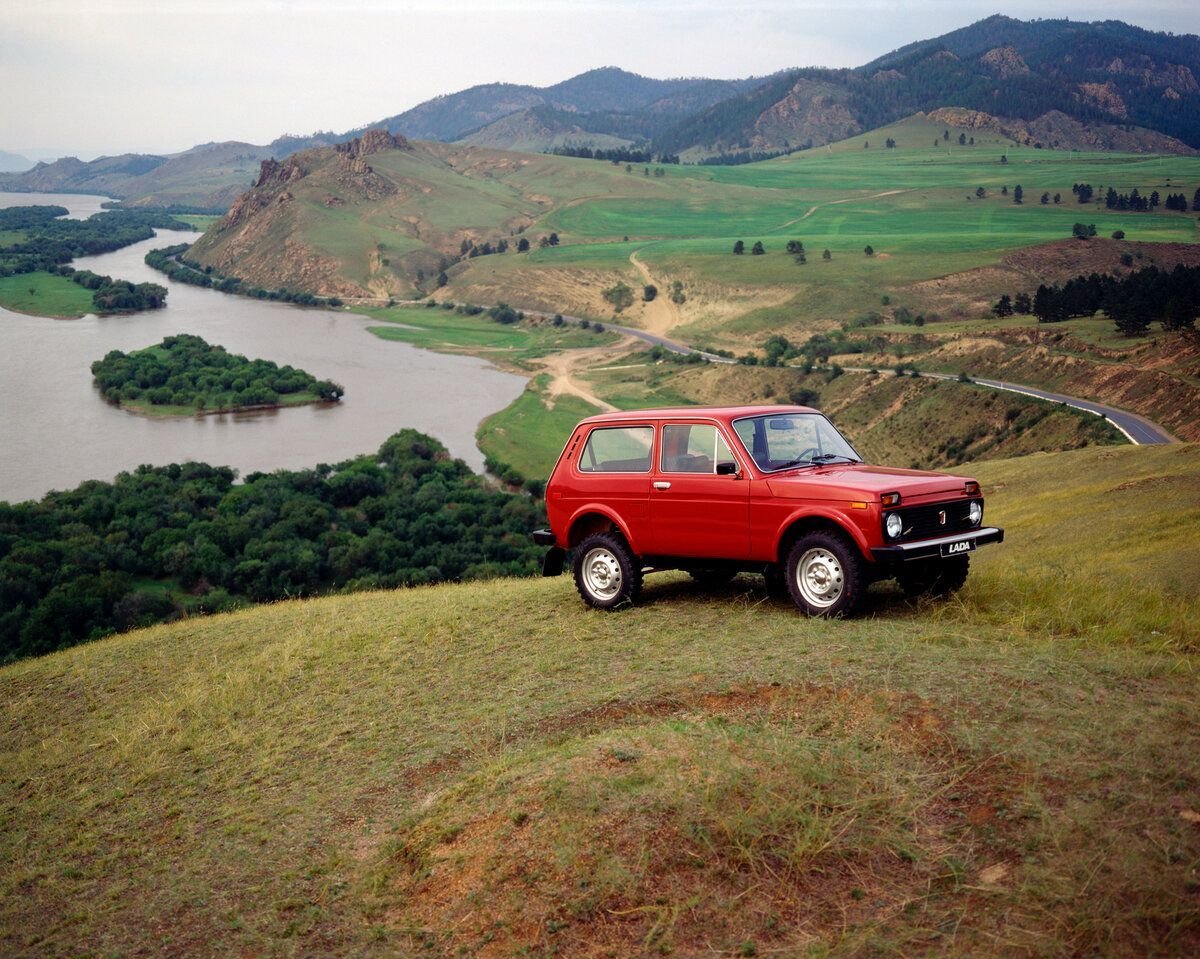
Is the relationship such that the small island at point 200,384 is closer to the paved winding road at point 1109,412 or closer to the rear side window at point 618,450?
the paved winding road at point 1109,412

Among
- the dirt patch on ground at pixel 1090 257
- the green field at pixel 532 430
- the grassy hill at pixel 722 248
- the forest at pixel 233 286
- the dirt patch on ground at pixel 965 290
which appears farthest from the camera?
the forest at pixel 233 286

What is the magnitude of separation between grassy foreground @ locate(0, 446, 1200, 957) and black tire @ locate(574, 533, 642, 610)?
1.30 ft

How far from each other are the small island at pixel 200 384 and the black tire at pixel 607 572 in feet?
296

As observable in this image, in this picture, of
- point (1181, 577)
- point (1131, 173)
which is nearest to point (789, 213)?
point (1131, 173)

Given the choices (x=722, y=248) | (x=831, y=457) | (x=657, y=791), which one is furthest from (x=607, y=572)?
(x=722, y=248)

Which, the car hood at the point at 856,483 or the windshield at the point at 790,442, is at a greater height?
the windshield at the point at 790,442

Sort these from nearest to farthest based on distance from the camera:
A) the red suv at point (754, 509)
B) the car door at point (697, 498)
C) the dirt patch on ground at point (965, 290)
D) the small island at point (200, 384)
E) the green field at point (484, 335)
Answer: the red suv at point (754, 509)
the car door at point (697, 498)
the small island at point (200, 384)
the dirt patch on ground at point (965, 290)
the green field at point (484, 335)

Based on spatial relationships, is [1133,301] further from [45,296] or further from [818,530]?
[45,296]

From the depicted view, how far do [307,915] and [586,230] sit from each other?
187 metres

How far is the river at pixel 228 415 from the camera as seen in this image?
→ 76562mm

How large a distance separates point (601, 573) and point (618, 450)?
1523 millimetres

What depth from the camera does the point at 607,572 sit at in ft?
40.4

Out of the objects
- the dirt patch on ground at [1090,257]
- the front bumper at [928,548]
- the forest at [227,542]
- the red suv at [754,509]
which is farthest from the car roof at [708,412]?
the dirt patch on ground at [1090,257]

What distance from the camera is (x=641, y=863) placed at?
6160 mm
